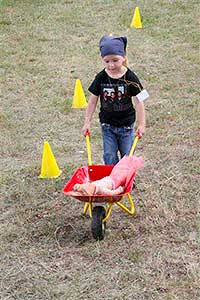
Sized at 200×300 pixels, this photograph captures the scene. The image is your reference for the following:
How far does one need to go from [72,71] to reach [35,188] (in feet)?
10.6

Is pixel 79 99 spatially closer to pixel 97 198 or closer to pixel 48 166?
pixel 48 166

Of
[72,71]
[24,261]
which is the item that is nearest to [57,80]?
[72,71]

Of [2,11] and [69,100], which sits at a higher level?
[2,11]

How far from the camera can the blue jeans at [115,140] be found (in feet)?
15.1

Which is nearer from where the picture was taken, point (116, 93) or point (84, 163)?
point (116, 93)

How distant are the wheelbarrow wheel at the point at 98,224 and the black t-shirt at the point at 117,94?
773 mm

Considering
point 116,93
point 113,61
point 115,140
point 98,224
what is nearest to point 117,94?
point 116,93

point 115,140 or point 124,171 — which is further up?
point 115,140

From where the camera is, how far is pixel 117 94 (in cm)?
441

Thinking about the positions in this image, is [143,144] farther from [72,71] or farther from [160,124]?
[72,71]

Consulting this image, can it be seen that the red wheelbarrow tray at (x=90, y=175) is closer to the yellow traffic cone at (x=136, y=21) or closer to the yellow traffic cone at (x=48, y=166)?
the yellow traffic cone at (x=48, y=166)

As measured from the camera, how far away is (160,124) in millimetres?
6098

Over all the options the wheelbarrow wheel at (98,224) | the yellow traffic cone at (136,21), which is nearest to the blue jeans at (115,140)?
the wheelbarrow wheel at (98,224)

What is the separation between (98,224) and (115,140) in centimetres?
87
